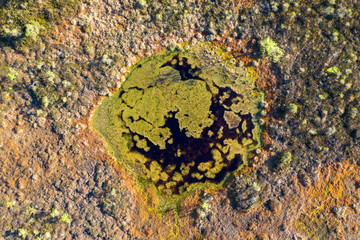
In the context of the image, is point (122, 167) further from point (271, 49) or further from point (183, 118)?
point (271, 49)

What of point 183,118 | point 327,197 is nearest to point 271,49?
point 183,118

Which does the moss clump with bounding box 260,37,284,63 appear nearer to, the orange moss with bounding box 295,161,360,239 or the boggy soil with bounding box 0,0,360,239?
the boggy soil with bounding box 0,0,360,239

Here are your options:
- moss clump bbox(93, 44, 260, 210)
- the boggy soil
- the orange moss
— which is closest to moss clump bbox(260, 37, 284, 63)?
the boggy soil

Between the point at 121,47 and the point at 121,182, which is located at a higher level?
the point at 121,47

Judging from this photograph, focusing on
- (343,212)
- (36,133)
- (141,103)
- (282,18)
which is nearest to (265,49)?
(282,18)

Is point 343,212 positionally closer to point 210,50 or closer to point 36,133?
point 210,50

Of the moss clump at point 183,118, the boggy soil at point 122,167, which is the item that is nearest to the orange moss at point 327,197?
the boggy soil at point 122,167

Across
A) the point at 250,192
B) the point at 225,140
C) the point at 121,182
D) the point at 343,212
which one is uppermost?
the point at 225,140
